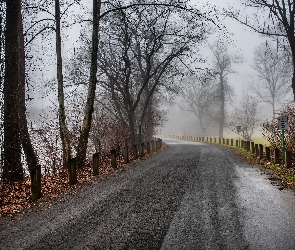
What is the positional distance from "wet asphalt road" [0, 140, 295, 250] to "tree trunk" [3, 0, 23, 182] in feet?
8.34

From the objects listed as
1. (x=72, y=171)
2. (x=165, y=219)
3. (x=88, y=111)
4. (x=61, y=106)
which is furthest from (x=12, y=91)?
(x=165, y=219)

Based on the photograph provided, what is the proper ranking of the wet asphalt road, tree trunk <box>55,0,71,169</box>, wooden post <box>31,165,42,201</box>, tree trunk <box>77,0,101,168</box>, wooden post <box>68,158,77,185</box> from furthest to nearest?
tree trunk <box>77,0,101,168</box>, tree trunk <box>55,0,71,169</box>, wooden post <box>68,158,77,185</box>, wooden post <box>31,165,42,201</box>, the wet asphalt road

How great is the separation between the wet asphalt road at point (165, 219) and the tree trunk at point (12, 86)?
254 cm

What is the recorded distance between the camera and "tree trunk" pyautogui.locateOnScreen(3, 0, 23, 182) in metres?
9.30

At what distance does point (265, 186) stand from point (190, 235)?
473 centimetres

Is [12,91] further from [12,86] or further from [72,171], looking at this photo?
[72,171]

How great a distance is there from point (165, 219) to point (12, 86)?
6.89 m

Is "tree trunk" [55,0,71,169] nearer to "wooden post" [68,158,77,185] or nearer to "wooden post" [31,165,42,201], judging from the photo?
"wooden post" [68,158,77,185]

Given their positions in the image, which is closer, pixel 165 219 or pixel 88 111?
pixel 165 219

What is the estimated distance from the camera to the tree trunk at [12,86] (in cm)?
930

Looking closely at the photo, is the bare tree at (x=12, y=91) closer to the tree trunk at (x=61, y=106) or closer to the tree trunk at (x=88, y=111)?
the tree trunk at (x=61, y=106)

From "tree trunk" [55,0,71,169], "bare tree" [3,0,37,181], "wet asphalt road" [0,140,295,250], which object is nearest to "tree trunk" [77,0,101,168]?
"tree trunk" [55,0,71,169]

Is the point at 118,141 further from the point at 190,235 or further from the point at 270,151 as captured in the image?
the point at 190,235

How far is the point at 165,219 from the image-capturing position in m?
5.86
